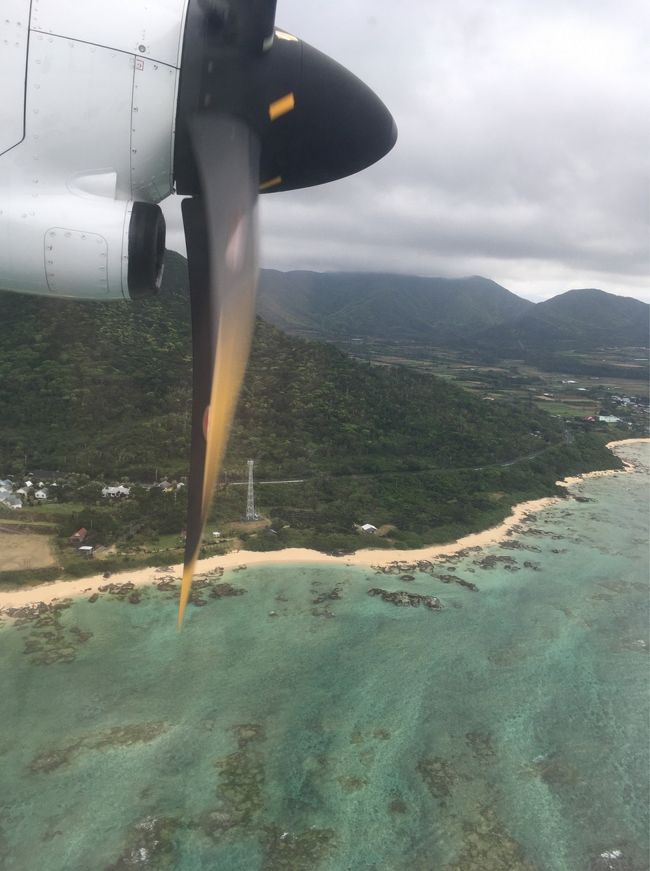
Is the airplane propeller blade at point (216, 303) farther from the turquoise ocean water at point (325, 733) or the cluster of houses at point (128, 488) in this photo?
the cluster of houses at point (128, 488)

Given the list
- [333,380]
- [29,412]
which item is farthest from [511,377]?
[29,412]

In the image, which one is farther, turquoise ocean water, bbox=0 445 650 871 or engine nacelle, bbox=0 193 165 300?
turquoise ocean water, bbox=0 445 650 871

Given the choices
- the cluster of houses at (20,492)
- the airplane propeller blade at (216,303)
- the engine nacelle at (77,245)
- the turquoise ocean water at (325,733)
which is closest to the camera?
the airplane propeller blade at (216,303)

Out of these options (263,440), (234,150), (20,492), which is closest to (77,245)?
(234,150)

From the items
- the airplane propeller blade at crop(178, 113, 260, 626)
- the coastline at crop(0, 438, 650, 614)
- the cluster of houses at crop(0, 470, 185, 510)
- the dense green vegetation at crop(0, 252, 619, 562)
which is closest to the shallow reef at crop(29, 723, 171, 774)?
the coastline at crop(0, 438, 650, 614)

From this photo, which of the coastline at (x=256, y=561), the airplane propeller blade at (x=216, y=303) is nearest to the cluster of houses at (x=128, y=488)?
the coastline at (x=256, y=561)

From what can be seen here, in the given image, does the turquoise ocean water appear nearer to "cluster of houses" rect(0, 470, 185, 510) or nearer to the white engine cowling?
"cluster of houses" rect(0, 470, 185, 510)
